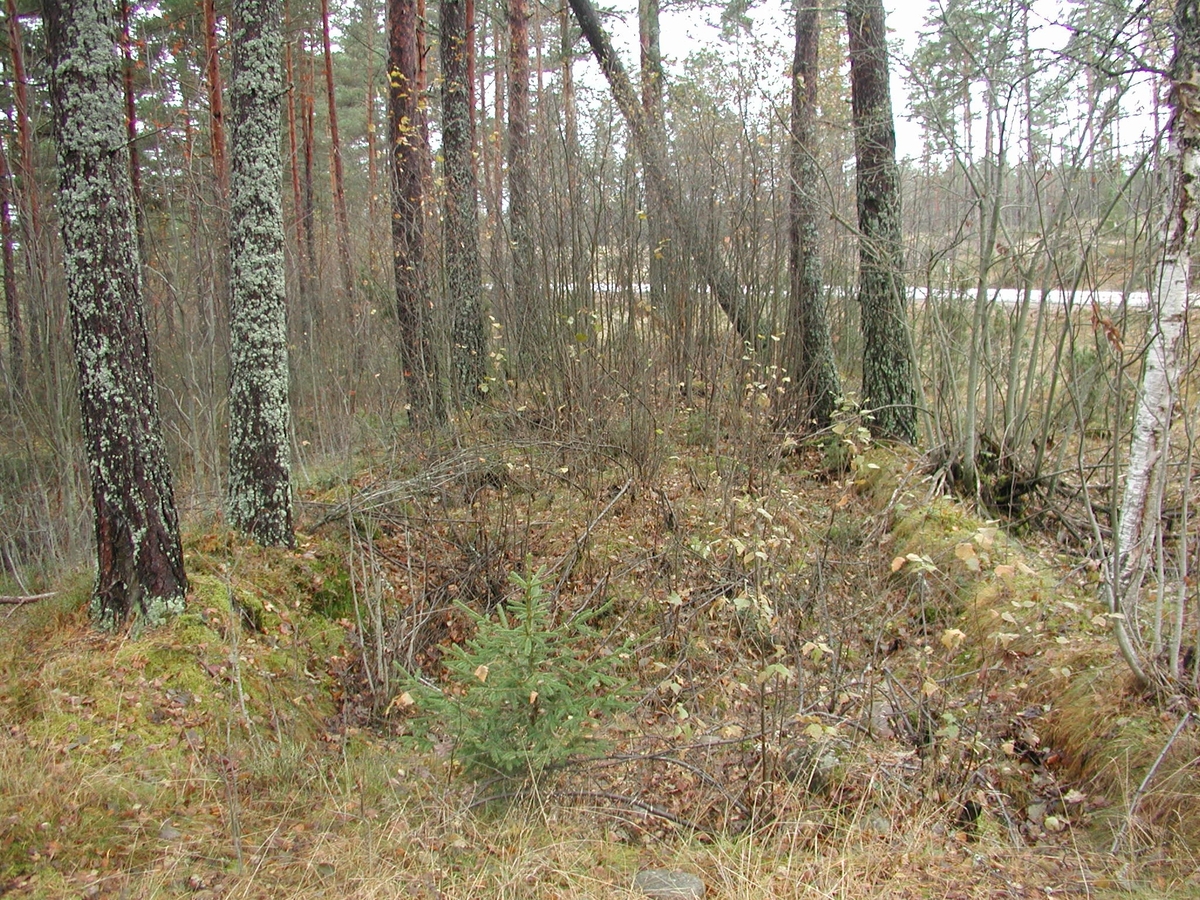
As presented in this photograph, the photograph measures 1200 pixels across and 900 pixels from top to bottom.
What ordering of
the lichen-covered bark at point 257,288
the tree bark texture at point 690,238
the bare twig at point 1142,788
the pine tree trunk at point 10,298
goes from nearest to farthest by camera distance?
the bare twig at point 1142,788 < the lichen-covered bark at point 257,288 < the tree bark texture at point 690,238 < the pine tree trunk at point 10,298

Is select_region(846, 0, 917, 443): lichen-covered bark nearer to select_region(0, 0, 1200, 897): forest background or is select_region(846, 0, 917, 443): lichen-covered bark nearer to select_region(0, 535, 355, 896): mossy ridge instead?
select_region(0, 0, 1200, 897): forest background

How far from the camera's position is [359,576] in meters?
5.43

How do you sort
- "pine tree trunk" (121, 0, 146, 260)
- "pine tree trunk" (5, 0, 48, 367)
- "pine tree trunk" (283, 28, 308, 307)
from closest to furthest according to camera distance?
1. "pine tree trunk" (5, 0, 48, 367)
2. "pine tree trunk" (121, 0, 146, 260)
3. "pine tree trunk" (283, 28, 308, 307)

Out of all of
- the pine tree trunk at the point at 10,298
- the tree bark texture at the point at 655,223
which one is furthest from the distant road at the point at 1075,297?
the pine tree trunk at the point at 10,298

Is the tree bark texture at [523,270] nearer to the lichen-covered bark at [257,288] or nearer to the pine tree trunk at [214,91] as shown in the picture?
the lichen-covered bark at [257,288]

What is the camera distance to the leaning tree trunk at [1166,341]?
3414 millimetres

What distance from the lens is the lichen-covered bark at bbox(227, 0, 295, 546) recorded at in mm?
4910

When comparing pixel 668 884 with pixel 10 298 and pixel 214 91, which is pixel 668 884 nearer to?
pixel 10 298

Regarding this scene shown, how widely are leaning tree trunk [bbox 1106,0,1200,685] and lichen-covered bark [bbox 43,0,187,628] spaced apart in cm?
478

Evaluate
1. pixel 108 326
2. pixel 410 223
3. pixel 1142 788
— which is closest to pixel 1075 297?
pixel 1142 788

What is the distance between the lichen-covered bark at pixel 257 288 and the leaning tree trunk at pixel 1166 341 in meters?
4.91

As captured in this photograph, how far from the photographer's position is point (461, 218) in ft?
24.2

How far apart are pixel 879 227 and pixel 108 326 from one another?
6.12 m

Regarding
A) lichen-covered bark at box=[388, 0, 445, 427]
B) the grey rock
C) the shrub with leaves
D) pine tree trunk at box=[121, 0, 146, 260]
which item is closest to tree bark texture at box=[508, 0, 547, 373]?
lichen-covered bark at box=[388, 0, 445, 427]
